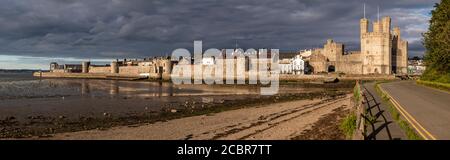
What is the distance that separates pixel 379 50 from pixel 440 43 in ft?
256

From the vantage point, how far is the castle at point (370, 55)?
369ft

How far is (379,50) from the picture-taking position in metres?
111

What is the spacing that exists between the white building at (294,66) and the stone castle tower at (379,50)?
1794 cm

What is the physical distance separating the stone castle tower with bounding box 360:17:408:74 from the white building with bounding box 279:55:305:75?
1794 centimetres

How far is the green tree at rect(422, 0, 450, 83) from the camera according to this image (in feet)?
115

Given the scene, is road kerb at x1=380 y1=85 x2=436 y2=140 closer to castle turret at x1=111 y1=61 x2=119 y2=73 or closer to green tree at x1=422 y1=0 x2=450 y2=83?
green tree at x1=422 y1=0 x2=450 y2=83

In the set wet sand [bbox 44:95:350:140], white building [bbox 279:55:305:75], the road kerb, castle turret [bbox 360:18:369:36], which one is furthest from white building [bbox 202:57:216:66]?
the road kerb

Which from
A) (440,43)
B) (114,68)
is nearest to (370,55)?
(440,43)

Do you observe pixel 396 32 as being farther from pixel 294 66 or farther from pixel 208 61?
pixel 208 61

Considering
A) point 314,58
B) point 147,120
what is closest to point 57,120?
point 147,120

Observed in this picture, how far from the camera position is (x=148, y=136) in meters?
17.4

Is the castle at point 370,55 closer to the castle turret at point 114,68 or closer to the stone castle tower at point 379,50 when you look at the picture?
the stone castle tower at point 379,50
